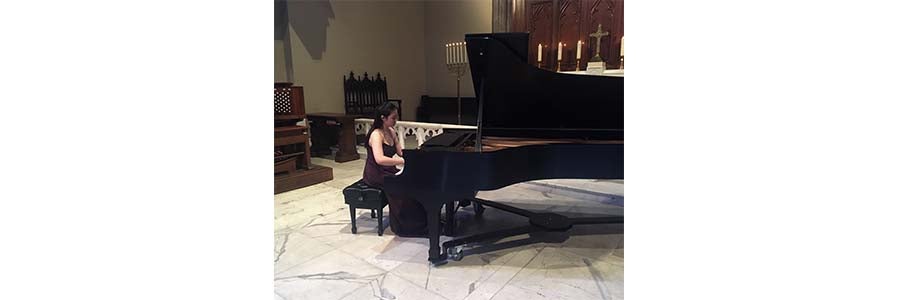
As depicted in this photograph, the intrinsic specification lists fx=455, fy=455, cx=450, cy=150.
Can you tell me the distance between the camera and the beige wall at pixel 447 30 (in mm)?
7102

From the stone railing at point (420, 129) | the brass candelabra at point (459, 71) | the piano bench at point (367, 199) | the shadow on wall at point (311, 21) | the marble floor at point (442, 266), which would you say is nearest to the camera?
the marble floor at point (442, 266)

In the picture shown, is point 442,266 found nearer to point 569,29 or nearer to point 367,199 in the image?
point 367,199

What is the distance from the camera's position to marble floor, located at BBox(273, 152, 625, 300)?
2127 mm

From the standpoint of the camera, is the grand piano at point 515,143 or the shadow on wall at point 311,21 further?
the shadow on wall at point 311,21

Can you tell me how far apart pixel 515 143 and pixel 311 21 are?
14.4ft

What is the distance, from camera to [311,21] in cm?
616

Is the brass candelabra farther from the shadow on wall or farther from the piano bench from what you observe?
the piano bench

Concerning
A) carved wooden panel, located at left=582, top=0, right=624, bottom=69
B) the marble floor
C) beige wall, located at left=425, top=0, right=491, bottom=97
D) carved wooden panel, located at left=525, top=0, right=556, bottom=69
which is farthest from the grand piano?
beige wall, located at left=425, top=0, right=491, bottom=97

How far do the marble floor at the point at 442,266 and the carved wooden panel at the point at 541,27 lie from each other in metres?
3.24

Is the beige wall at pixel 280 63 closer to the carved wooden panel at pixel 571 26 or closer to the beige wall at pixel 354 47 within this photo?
the beige wall at pixel 354 47

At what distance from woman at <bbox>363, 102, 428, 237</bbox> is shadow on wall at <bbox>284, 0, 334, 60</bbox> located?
3594 millimetres

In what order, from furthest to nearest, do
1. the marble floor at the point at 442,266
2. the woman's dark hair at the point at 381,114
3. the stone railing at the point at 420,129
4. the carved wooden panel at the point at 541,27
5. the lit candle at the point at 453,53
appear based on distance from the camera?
1. the lit candle at the point at 453,53
2. the carved wooden panel at the point at 541,27
3. the stone railing at the point at 420,129
4. the woman's dark hair at the point at 381,114
5. the marble floor at the point at 442,266

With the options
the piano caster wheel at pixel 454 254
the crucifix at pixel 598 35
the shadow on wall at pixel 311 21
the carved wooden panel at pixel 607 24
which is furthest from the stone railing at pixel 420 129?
the piano caster wheel at pixel 454 254

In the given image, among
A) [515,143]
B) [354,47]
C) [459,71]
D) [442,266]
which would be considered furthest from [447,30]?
[442,266]
